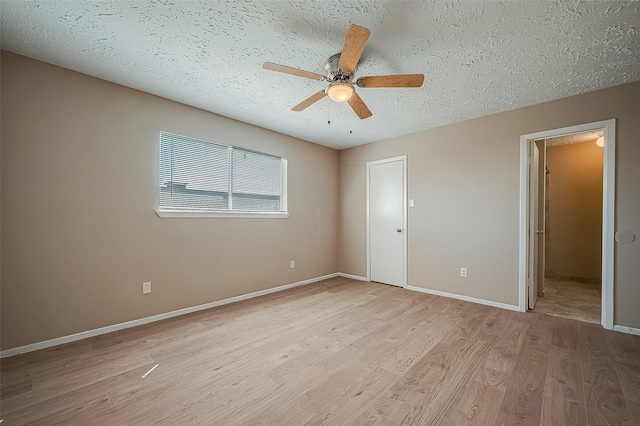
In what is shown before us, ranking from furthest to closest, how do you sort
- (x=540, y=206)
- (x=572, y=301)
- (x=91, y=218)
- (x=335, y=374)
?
(x=540, y=206) < (x=572, y=301) < (x=91, y=218) < (x=335, y=374)

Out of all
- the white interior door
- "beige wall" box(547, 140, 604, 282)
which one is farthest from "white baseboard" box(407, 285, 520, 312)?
"beige wall" box(547, 140, 604, 282)

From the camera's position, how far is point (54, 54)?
7.10ft

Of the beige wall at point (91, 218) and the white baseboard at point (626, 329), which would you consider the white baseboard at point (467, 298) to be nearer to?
the white baseboard at point (626, 329)

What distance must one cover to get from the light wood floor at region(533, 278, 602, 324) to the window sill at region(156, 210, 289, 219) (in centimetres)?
368

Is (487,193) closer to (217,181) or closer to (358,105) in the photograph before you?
(358,105)

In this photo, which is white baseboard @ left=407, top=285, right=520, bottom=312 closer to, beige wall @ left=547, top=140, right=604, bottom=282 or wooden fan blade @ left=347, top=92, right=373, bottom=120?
beige wall @ left=547, top=140, right=604, bottom=282

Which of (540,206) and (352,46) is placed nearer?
(352,46)

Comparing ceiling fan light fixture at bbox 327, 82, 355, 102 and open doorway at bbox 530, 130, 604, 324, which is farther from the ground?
ceiling fan light fixture at bbox 327, 82, 355, 102

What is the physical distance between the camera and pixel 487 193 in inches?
136

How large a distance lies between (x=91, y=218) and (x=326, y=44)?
8.77ft

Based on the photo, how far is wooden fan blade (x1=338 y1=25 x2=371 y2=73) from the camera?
4.97 feet

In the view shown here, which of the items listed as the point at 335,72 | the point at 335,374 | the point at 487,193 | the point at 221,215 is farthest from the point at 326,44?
the point at 487,193

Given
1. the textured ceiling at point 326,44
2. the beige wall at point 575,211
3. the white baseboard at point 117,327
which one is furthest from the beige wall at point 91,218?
the beige wall at point 575,211

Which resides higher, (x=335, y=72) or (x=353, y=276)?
(x=335, y=72)
